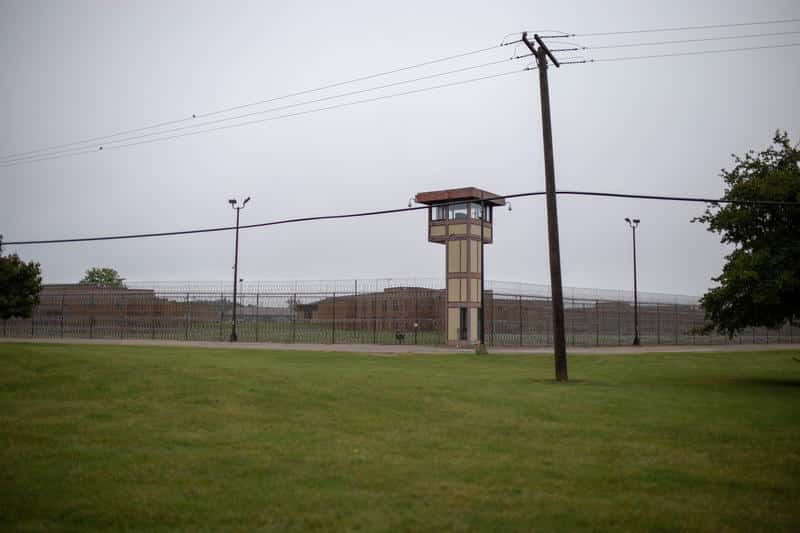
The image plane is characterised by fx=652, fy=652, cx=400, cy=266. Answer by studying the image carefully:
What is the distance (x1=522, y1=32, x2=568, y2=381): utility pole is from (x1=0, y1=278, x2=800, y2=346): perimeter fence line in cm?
2025

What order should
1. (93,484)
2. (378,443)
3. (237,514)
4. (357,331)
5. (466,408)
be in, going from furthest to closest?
1. (357,331)
2. (466,408)
3. (378,443)
4. (93,484)
5. (237,514)

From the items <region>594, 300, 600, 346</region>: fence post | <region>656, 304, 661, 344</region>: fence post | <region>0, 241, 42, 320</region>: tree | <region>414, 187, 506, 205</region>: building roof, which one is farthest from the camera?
<region>656, 304, 661, 344</region>: fence post

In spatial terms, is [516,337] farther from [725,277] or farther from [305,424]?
[305,424]

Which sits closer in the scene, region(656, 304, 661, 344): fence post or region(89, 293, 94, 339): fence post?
region(89, 293, 94, 339): fence post

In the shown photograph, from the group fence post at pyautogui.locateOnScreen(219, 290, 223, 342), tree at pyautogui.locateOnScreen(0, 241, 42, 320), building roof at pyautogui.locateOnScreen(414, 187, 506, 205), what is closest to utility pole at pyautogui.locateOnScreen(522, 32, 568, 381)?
building roof at pyautogui.locateOnScreen(414, 187, 506, 205)

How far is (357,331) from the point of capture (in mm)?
40375

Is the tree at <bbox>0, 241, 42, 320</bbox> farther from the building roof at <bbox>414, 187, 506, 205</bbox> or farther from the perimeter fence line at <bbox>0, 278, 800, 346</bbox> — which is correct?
the building roof at <bbox>414, 187, 506, 205</bbox>

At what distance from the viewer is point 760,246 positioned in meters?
19.3

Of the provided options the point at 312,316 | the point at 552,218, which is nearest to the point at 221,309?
the point at 312,316

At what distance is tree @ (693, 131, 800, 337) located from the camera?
18.2m

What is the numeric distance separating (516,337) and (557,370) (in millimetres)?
23899

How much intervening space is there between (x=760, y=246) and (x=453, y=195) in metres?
20.2

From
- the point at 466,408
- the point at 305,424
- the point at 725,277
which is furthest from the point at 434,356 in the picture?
the point at 305,424

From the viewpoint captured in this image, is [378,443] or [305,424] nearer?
[378,443]
